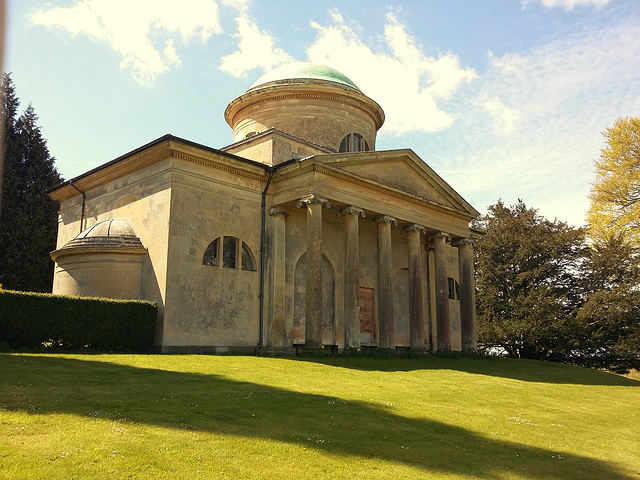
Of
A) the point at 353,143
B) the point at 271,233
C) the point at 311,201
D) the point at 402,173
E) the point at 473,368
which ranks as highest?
the point at 353,143

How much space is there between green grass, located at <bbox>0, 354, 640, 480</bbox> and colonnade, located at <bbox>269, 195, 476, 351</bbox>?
5642 millimetres

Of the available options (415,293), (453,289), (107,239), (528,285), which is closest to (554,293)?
(528,285)

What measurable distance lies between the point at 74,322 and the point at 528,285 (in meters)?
31.0

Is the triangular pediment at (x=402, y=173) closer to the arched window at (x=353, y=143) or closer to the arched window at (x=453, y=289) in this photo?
the arched window at (x=353, y=143)

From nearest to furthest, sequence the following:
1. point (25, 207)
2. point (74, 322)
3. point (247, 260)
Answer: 1. point (74, 322)
2. point (247, 260)
3. point (25, 207)

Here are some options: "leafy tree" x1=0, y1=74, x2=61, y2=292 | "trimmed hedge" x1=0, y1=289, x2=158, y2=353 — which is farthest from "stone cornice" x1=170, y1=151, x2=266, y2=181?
"leafy tree" x1=0, y1=74, x2=61, y2=292

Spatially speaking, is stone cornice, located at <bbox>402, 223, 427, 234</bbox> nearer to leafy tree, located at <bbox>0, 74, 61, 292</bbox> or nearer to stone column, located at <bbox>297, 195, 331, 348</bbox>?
stone column, located at <bbox>297, 195, 331, 348</bbox>

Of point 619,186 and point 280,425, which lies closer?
point 280,425

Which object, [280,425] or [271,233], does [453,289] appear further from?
[280,425]

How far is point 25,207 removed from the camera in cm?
3484

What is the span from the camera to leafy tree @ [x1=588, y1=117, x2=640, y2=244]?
30.8 metres

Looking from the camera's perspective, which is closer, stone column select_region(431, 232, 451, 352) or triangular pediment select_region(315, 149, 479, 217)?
triangular pediment select_region(315, 149, 479, 217)

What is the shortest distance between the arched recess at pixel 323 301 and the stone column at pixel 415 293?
3.74 metres

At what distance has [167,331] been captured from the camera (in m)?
19.2
